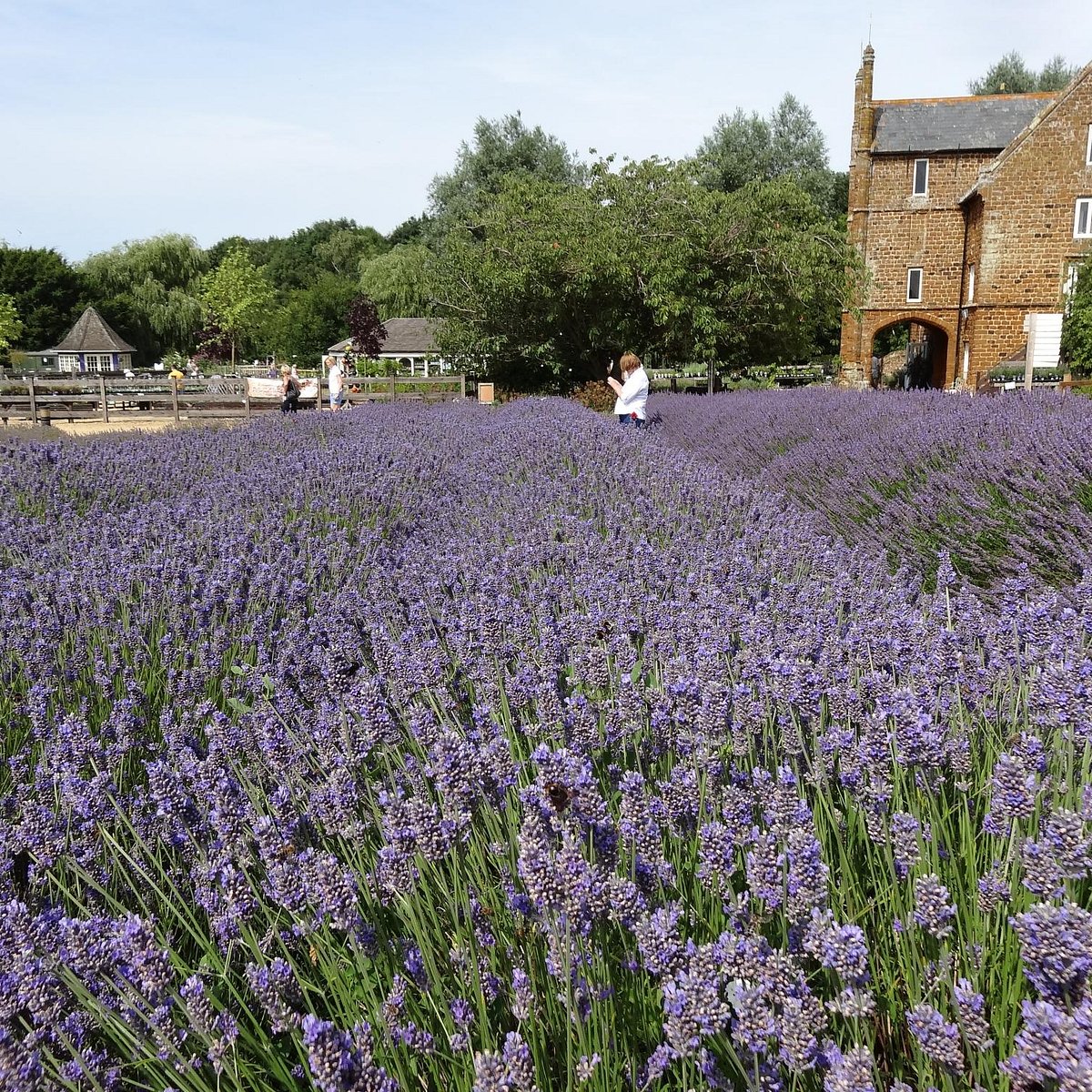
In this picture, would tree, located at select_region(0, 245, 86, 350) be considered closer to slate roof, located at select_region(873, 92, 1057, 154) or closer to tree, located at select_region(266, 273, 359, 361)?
tree, located at select_region(266, 273, 359, 361)

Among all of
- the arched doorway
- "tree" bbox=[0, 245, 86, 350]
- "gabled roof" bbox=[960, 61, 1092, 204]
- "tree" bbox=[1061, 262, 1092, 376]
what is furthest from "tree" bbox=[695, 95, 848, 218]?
"tree" bbox=[0, 245, 86, 350]

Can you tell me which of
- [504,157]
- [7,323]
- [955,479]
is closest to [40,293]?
[7,323]

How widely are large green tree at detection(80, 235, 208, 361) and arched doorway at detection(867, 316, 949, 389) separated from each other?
36924mm

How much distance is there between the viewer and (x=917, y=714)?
1.62 m

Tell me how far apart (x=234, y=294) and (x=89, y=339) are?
26.2 feet

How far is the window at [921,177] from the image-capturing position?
3011cm

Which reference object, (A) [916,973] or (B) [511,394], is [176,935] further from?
(B) [511,394]

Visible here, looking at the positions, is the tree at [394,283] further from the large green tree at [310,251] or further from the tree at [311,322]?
the large green tree at [310,251]

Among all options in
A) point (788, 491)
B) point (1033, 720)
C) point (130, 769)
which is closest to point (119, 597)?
point (130, 769)

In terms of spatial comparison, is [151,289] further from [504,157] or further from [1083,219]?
[1083,219]

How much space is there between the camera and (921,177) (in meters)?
30.2

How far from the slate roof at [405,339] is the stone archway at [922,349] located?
99.0ft

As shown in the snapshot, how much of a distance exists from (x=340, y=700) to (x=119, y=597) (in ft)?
5.32

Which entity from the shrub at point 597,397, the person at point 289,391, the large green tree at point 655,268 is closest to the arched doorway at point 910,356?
the large green tree at point 655,268
